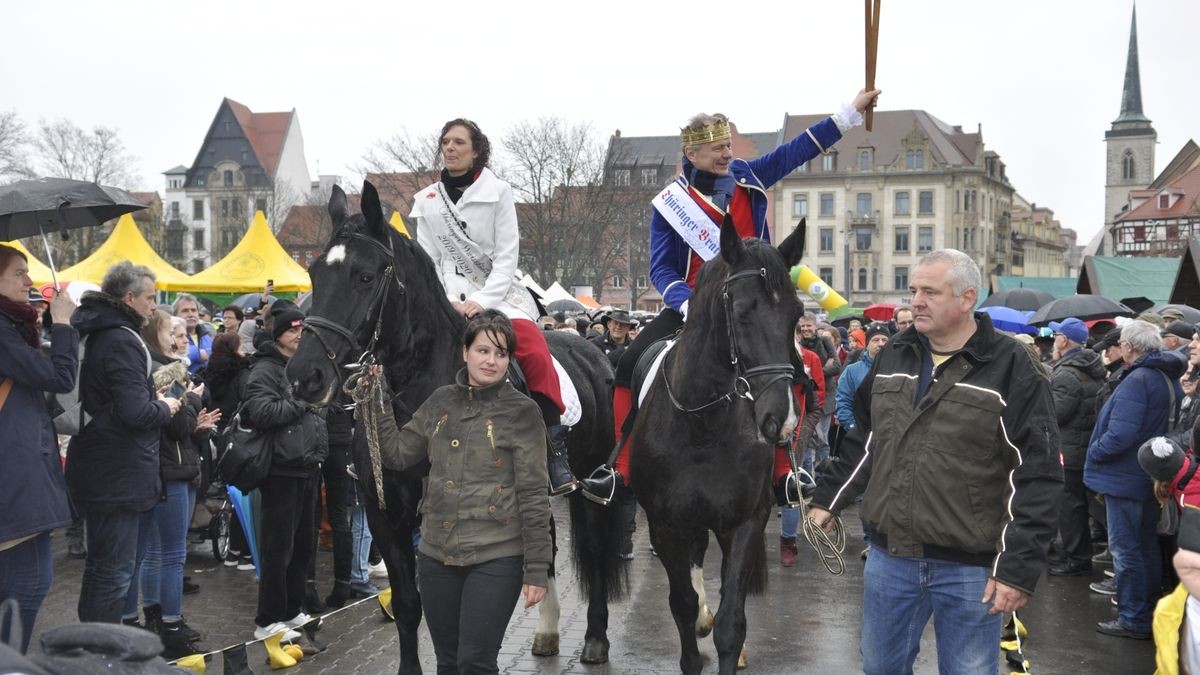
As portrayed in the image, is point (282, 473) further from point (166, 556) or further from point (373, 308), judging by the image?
point (373, 308)

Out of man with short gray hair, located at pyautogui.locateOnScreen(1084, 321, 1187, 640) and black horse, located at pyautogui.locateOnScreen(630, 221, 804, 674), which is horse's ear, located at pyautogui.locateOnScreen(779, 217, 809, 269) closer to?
black horse, located at pyautogui.locateOnScreen(630, 221, 804, 674)

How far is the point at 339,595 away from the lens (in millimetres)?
7938

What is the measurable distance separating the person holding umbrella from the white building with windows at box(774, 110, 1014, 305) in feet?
266

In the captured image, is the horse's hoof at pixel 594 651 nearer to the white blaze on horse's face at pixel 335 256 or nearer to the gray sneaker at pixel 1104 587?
the white blaze on horse's face at pixel 335 256

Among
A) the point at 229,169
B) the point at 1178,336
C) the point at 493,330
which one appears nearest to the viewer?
the point at 493,330

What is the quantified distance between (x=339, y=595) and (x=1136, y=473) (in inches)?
242

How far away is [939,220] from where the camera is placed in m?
84.3

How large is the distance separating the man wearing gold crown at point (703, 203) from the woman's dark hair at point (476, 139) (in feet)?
3.56

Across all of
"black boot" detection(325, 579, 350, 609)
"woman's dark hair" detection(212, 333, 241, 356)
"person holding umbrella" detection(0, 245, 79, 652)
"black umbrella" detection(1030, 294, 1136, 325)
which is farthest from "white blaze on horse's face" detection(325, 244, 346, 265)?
"black umbrella" detection(1030, 294, 1136, 325)

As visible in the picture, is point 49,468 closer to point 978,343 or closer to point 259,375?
point 259,375

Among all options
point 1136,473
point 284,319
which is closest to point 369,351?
point 284,319

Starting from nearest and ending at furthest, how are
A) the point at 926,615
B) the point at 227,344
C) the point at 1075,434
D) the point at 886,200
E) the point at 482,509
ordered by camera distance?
the point at 926,615 → the point at 482,509 → the point at 227,344 → the point at 1075,434 → the point at 886,200

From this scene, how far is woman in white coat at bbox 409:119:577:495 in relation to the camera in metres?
5.59

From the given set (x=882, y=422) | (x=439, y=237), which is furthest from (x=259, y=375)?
(x=882, y=422)
